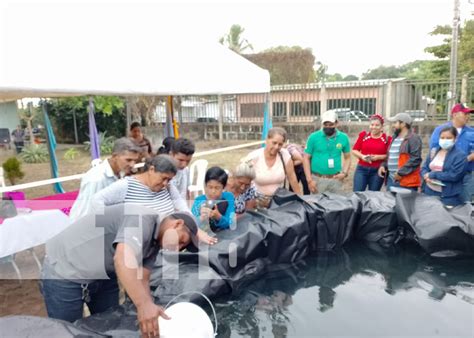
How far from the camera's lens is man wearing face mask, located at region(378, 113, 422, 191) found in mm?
3498

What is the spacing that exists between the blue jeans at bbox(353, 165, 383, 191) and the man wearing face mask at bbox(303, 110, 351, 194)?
0.66 ft

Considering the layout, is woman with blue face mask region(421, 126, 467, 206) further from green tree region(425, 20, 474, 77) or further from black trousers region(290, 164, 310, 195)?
green tree region(425, 20, 474, 77)

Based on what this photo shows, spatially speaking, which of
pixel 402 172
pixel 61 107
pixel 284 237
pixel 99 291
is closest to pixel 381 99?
pixel 402 172

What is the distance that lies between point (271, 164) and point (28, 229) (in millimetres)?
1878

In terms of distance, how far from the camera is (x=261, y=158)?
3.16 metres

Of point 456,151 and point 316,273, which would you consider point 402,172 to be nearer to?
point 456,151

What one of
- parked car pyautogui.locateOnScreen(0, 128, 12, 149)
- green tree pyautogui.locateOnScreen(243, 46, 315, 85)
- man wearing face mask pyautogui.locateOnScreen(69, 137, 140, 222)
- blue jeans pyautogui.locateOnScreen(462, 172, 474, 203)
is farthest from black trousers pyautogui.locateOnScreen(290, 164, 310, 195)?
parked car pyautogui.locateOnScreen(0, 128, 12, 149)

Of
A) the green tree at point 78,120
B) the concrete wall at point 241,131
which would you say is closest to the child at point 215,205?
the concrete wall at point 241,131

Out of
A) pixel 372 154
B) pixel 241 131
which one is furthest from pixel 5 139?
pixel 372 154

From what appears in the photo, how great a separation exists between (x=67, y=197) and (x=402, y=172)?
3.11 meters

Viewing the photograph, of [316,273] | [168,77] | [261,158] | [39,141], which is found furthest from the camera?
[39,141]

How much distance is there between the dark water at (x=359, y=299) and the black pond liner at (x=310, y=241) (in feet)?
0.07

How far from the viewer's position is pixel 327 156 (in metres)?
3.77

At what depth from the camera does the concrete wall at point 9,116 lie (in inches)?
602
